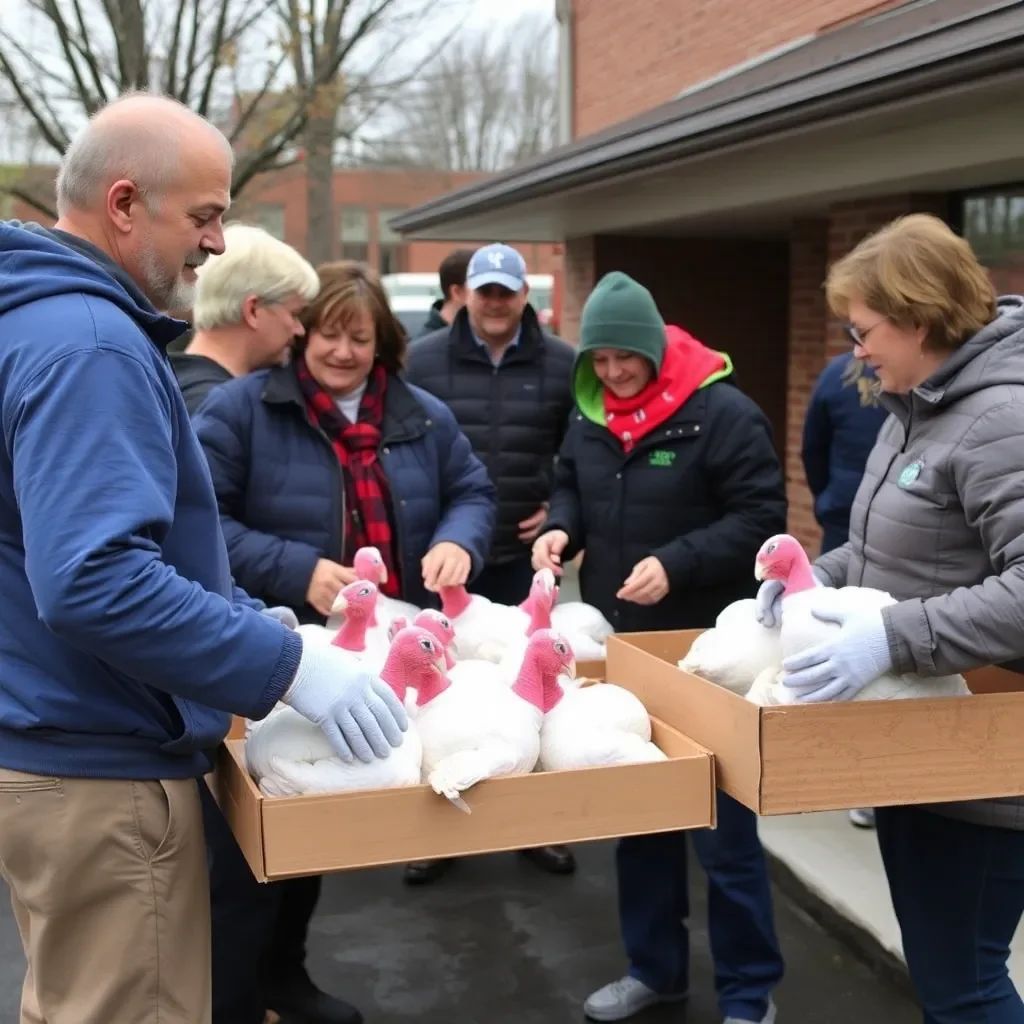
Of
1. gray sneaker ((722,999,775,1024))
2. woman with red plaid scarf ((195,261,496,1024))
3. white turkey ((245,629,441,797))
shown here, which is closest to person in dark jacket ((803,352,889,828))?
gray sneaker ((722,999,775,1024))

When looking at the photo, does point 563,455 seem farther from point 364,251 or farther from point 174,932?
point 364,251

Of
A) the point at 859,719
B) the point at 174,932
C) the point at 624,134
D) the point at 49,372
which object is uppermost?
the point at 624,134

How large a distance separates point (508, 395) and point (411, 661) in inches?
86.7

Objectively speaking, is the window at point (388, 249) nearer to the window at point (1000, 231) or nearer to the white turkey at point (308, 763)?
the window at point (1000, 231)

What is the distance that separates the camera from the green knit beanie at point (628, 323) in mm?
3449

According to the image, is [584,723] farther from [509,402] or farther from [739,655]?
[509,402]

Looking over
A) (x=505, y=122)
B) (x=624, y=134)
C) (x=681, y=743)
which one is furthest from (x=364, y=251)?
(x=681, y=743)

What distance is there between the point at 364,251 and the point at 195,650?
126 ft

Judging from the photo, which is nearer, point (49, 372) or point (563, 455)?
point (49, 372)

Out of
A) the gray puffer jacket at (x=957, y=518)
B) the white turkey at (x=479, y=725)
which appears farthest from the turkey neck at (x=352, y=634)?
the gray puffer jacket at (x=957, y=518)

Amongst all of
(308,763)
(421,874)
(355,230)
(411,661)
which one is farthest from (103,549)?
(355,230)

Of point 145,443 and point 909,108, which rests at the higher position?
point 909,108

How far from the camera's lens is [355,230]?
127 feet

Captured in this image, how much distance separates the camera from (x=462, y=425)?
442 cm
